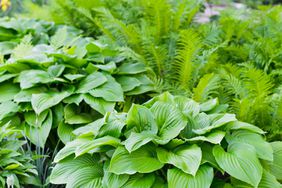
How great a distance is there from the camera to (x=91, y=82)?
7.21 feet

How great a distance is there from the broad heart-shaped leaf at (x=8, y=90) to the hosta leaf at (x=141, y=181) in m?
1.11

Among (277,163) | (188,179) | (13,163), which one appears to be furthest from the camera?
(13,163)

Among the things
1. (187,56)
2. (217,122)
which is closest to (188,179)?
(217,122)

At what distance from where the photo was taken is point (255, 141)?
1.58 metres

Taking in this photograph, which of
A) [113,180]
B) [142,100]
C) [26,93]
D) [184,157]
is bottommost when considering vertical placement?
[142,100]

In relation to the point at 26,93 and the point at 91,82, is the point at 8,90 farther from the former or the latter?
the point at 91,82

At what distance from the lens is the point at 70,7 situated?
3.22 meters

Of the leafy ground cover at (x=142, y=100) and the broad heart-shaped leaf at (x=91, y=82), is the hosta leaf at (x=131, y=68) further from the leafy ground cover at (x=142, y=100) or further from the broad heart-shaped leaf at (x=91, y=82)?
the broad heart-shaped leaf at (x=91, y=82)

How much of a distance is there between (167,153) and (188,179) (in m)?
0.16

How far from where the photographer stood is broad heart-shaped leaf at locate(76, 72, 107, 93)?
2162 mm

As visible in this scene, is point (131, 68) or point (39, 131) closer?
point (39, 131)

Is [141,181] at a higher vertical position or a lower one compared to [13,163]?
higher

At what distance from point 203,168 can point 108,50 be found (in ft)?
4.35

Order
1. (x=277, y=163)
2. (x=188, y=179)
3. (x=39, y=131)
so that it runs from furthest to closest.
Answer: (x=39, y=131), (x=277, y=163), (x=188, y=179)
